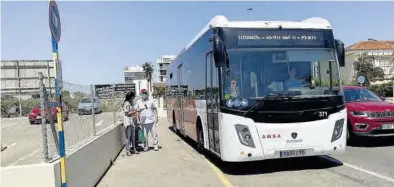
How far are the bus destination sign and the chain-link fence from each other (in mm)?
3428

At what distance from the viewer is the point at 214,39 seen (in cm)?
819

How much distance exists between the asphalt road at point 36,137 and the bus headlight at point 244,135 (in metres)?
2.99

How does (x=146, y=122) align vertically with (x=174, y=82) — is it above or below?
below

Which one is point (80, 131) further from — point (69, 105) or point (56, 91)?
point (56, 91)

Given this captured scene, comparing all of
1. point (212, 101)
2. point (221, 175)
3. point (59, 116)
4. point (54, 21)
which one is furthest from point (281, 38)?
point (59, 116)

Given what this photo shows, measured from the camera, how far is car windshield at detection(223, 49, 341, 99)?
821 cm

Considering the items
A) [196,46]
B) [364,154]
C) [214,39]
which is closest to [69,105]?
[214,39]

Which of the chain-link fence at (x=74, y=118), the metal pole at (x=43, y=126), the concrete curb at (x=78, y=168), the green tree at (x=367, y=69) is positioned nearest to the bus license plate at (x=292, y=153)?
the concrete curb at (x=78, y=168)

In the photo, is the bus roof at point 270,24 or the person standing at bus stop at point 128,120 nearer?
the bus roof at point 270,24

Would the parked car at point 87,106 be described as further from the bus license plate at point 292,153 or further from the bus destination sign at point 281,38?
the bus license plate at point 292,153

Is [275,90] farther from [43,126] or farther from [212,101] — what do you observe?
[43,126]

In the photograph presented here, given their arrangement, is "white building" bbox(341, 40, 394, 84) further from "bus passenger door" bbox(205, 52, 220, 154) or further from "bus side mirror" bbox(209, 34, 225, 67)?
"bus side mirror" bbox(209, 34, 225, 67)

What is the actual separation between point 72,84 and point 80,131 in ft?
3.21

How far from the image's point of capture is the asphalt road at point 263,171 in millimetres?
7602
